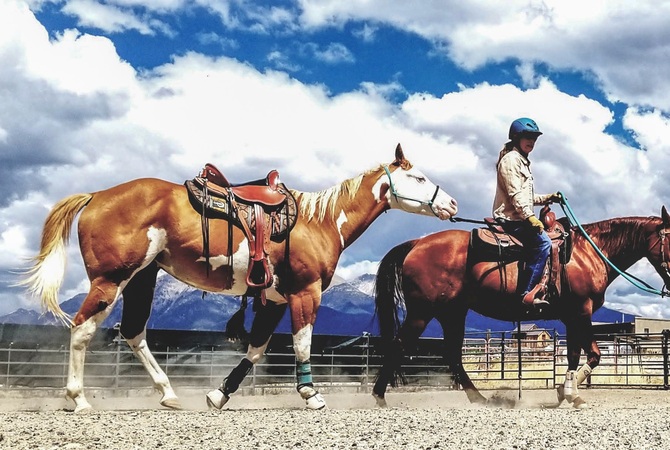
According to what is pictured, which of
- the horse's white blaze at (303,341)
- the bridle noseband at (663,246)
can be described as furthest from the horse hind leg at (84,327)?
the bridle noseband at (663,246)

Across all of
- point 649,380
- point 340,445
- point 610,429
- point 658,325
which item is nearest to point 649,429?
point 610,429

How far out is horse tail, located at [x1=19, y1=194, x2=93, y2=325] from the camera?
638cm

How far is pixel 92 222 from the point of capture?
6.32 m

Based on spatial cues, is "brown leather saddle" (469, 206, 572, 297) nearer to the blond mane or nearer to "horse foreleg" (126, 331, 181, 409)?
the blond mane

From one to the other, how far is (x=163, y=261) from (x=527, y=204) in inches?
149

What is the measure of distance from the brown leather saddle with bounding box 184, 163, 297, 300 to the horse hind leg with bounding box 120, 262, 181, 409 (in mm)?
733

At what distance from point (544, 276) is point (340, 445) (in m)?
4.63

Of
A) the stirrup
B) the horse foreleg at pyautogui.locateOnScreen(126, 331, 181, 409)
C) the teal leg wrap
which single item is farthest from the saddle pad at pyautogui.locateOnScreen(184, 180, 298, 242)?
the stirrup

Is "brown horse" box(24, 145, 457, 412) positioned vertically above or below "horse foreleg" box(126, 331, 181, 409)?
above

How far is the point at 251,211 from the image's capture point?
668 cm

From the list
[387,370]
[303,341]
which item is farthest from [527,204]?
[303,341]

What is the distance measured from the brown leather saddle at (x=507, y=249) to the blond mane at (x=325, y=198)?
1.58m

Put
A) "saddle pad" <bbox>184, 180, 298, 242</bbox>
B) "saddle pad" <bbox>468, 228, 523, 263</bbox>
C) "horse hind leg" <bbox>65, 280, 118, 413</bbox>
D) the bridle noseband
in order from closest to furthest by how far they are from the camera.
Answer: "horse hind leg" <bbox>65, 280, 118, 413</bbox>, "saddle pad" <bbox>184, 180, 298, 242</bbox>, "saddle pad" <bbox>468, 228, 523, 263</bbox>, the bridle noseband

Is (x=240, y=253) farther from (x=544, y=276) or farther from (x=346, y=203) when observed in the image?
(x=544, y=276)
